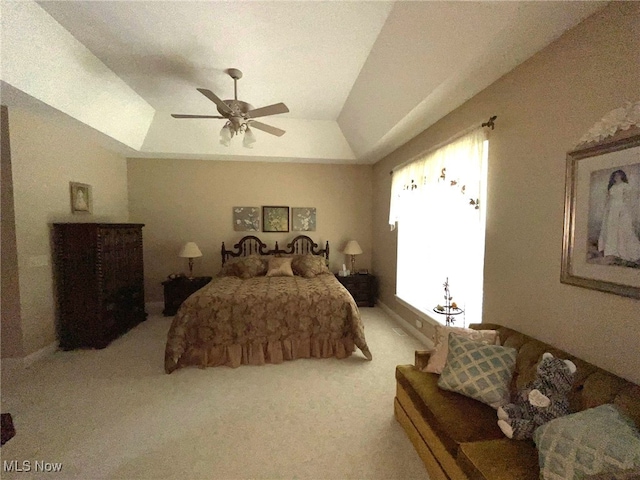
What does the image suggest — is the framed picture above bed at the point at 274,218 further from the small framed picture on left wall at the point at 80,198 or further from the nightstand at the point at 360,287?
the small framed picture on left wall at the point at 80,198

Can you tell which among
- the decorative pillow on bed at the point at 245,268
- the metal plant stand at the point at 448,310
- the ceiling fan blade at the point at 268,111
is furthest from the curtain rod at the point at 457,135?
the decorative pillow on bed at the point at 245,268

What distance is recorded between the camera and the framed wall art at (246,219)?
16.9 feet

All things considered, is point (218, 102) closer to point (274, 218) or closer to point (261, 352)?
point (261, 352)

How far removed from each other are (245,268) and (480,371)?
136 inches

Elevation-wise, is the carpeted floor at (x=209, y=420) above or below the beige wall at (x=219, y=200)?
below

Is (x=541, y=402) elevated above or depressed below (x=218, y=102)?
below

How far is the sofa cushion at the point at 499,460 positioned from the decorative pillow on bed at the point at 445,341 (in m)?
0.65

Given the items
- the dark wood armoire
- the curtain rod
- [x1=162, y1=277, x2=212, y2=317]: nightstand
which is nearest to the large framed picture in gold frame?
the curtain rod

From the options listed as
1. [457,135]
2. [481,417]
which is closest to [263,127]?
[457,135]

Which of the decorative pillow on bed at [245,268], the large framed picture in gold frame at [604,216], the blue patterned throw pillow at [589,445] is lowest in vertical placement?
the blue patterned throw pillow at [589,445]

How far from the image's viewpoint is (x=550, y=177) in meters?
1.84

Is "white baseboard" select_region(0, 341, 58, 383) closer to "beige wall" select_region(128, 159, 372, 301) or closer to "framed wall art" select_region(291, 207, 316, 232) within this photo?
"beige wall" select_region(128, 159, 372, 301)

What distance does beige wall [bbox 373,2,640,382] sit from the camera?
1.43 m

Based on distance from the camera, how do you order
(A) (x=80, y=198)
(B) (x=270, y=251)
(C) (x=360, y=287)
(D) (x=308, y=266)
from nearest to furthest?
(A) (x=80, y=198) < (D) (x=308, y=266) < (C) (x=360, y=287) < (B) (x=270, y=251)
